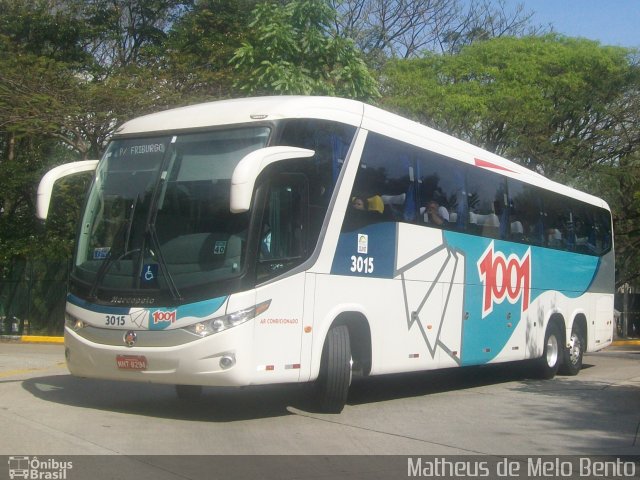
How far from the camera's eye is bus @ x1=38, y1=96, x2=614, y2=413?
9281mm

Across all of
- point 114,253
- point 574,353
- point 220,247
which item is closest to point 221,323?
point 220,247

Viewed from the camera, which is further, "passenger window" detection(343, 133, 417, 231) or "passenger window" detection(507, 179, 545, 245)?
"passenger window" detection(507, 179, 545, 245)

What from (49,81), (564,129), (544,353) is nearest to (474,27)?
(564,129)

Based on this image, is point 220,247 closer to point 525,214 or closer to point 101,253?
point 101,253

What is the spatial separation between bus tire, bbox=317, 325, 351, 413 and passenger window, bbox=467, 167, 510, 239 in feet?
13.0

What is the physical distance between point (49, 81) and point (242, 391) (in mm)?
14393

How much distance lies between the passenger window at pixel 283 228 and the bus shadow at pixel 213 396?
1.85 m

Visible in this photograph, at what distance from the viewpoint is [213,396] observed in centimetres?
1229

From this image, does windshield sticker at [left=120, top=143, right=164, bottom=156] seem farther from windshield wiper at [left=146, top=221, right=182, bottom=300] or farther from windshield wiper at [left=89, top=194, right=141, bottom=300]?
windshield wiper at [left=146, top=221, right=182, bottom=300]

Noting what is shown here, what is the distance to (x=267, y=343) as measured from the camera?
371 inches

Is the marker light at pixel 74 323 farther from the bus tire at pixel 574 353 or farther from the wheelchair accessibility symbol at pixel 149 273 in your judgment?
the bus tire at pixel 574 353

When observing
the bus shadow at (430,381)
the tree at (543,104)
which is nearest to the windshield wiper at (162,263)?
the bus shadow at (430,381)

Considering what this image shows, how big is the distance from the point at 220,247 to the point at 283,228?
79 cm

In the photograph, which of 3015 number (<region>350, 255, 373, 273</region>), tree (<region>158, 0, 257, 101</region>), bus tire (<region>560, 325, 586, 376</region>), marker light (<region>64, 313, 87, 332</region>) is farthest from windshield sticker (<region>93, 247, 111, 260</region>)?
tree (<region>158, 0, 257, 101</region>)
